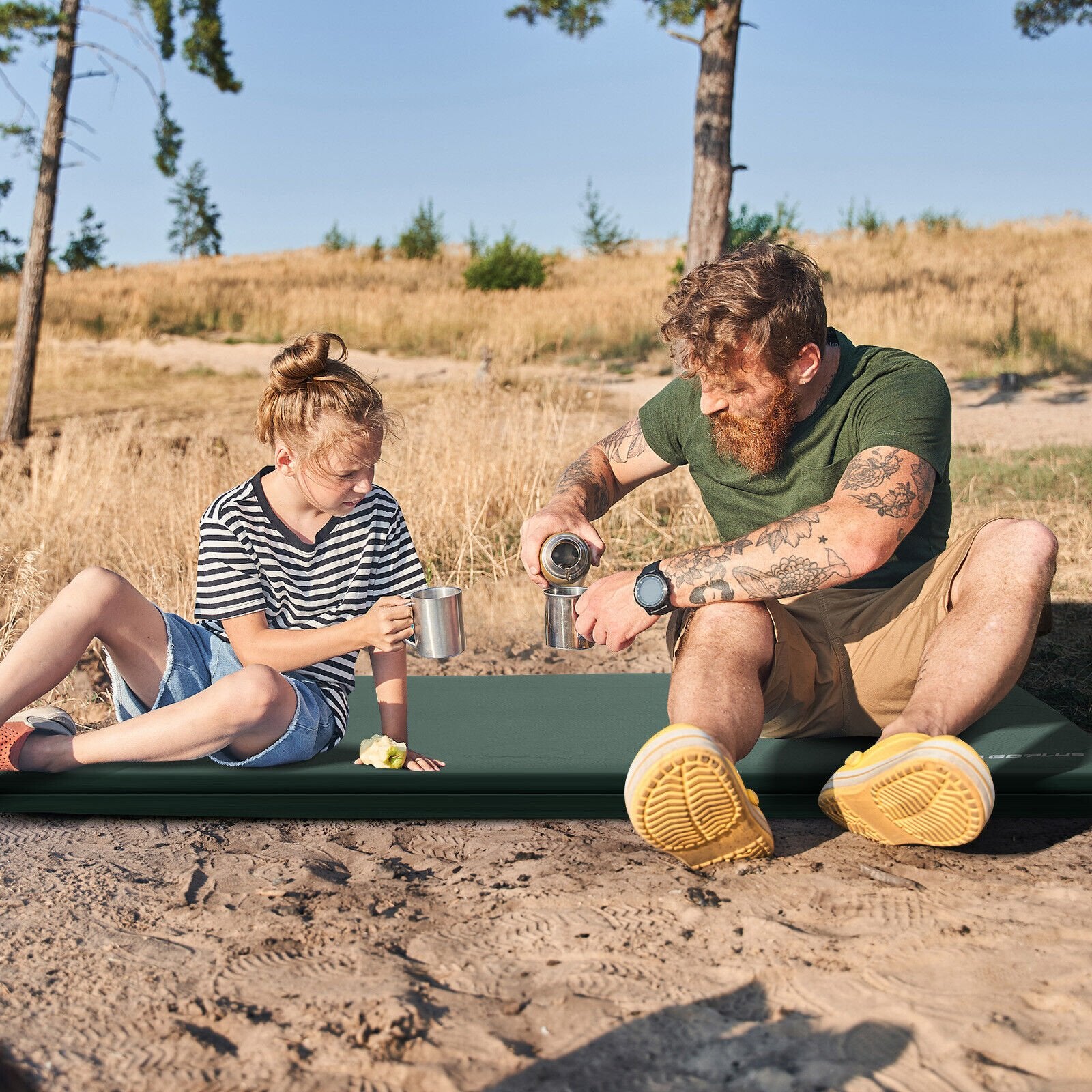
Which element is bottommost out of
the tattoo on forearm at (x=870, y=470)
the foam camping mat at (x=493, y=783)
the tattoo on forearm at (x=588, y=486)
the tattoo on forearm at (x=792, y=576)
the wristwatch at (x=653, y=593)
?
the foam camping mat at (x=493, y=783)

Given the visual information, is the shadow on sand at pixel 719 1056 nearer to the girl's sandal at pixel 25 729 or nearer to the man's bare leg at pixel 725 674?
the man's bare leg at pixel 725 674

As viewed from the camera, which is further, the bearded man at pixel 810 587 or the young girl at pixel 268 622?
the young girl at pixel 268 622

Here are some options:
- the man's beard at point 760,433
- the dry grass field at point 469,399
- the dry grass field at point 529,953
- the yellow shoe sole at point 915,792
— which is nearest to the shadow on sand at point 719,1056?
the dry grass field at point 529,953

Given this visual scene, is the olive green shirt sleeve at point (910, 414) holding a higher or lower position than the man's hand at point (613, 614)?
higher

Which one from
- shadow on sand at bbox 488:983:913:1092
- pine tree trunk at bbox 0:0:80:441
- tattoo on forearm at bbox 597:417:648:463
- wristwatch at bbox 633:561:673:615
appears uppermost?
pine tree trunk at bbox 0:0:80:441

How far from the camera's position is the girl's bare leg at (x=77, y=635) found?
2.63m

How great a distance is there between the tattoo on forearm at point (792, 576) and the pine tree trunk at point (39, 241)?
10.8m

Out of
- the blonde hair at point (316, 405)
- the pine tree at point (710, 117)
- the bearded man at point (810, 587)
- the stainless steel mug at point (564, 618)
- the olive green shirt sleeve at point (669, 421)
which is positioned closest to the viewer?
the bearded man at point (810, 587)

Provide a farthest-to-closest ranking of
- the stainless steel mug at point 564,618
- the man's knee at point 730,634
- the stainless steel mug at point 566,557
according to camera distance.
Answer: the stainless steel mug at point 566,557, the stainless steel mug at point 564,618, the man's knee at point 730,634

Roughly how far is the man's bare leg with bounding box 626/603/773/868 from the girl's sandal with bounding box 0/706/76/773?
1.58 meters

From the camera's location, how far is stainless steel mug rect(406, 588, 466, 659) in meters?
2.64

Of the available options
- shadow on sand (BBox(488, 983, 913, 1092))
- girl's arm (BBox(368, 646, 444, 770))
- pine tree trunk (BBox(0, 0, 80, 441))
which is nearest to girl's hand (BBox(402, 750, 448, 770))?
girl's arm (BBox(368, 646, 444, 770))

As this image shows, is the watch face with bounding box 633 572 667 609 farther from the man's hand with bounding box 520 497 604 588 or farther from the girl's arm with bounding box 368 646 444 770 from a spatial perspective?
the girl's arm with bounding box 368 646 444 770

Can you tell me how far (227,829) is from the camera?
2781mm
